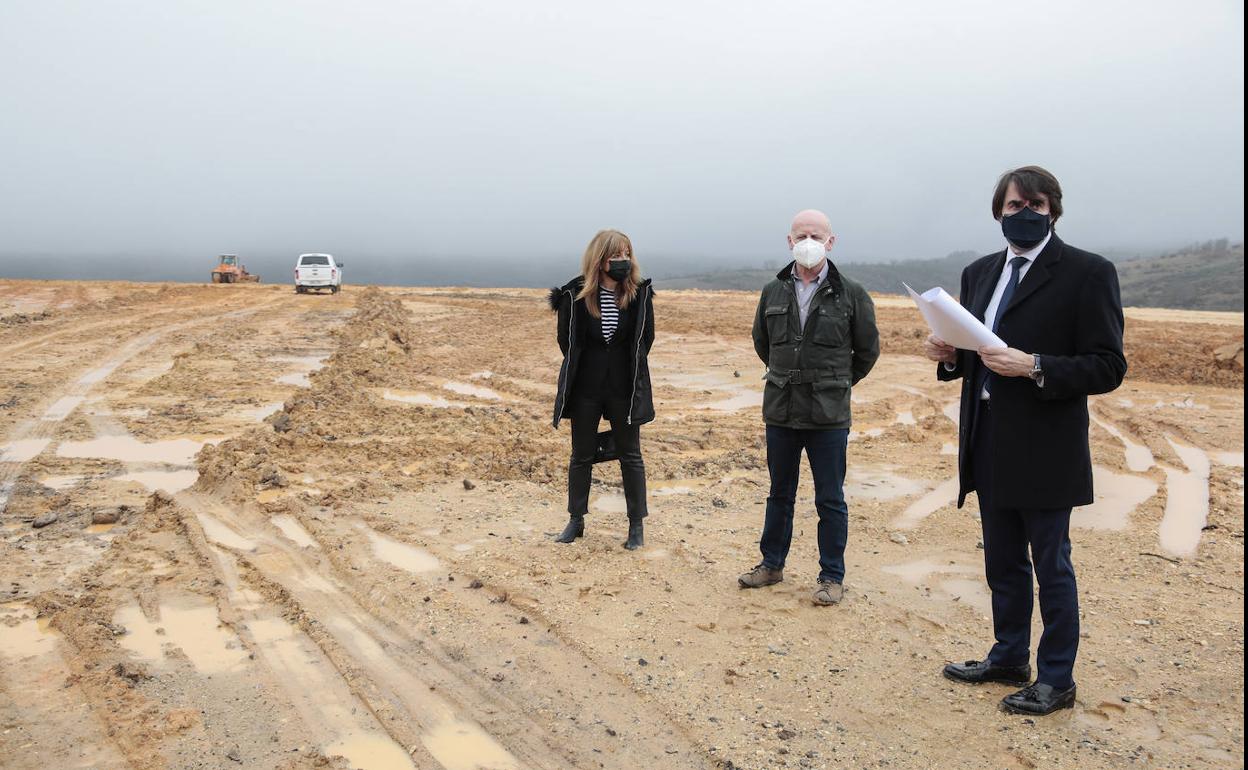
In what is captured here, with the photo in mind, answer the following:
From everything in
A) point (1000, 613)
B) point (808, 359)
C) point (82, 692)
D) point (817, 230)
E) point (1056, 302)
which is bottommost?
point (82, 692)

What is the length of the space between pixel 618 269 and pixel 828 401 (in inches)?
55.3

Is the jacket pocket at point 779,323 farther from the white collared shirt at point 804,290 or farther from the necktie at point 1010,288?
the necktie at point 1010,288

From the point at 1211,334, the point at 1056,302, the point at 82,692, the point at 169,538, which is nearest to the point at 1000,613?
the point at 1056,302

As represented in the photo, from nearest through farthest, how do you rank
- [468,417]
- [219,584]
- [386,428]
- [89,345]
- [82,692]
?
1. [82,692]
2. [219,584]
3. [386,428]
4. [468,417]
5. [89,345]

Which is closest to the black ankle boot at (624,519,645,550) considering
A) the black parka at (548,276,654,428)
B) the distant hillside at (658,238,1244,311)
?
the black parka at (548,276,654,428)

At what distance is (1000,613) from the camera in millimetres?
3986

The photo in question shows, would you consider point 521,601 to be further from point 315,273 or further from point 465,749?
point 315,273

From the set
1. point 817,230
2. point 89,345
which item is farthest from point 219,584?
point 89,345

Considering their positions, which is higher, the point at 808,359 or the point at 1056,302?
the point at 1056,302

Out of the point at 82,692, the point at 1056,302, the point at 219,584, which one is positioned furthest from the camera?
the point at 219,584

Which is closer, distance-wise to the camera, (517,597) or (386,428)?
(517,597)

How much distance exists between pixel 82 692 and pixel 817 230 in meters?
3.85

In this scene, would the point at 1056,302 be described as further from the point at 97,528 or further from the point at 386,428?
the point at 386,428

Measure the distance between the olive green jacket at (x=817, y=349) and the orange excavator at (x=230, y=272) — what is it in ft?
120
